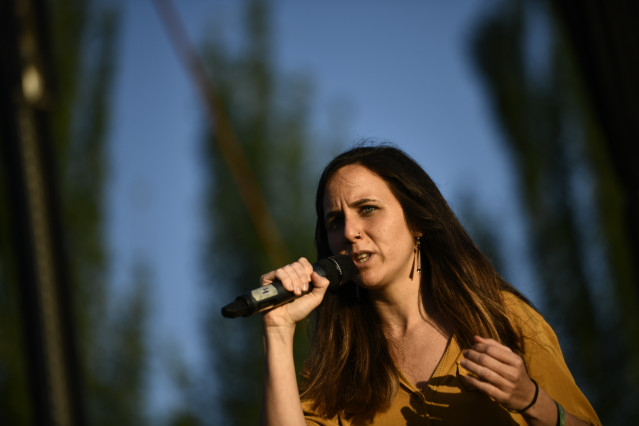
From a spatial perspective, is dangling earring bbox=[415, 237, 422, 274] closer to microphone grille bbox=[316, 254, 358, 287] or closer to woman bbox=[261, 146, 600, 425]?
woman bbox=[261, 146, 600, 425]

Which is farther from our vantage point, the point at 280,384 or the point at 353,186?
the point at 353,186

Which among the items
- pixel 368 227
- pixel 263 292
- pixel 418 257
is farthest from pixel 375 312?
pixel 263 292

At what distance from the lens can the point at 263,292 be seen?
197 cm

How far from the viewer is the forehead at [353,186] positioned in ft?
7.98

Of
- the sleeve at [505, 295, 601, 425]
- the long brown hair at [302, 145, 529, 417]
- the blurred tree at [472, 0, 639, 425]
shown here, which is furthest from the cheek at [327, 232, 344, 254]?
the blurred tree at [472, 0, 639, 425]

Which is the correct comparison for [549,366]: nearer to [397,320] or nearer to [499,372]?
[499,372]

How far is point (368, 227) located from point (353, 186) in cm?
17

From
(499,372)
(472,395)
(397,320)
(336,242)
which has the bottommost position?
(472,395)

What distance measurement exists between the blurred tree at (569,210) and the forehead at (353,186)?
7294 millimetres

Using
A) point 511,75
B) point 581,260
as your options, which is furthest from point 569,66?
point 581,260

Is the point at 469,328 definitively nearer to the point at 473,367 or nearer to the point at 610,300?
the point at 473,367

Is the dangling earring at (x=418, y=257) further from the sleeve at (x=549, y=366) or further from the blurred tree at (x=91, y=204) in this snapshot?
the blurred tree at (x=91, y=204)

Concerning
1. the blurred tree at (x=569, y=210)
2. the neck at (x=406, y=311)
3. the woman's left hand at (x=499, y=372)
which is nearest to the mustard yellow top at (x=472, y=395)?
the neck at (x=406, y=311)

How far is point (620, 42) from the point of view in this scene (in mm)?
2650
